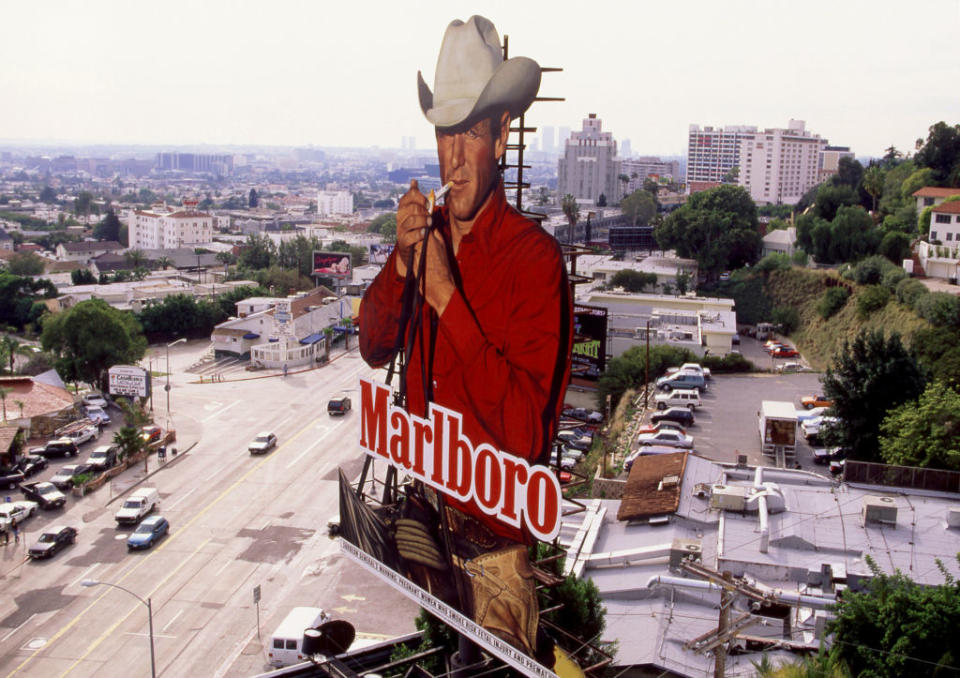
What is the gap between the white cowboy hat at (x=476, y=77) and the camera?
13.9m

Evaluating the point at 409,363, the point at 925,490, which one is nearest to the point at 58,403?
the point at 409,363

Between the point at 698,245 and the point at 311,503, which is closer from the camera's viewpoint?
the point at 311,503

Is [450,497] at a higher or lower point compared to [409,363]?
lower

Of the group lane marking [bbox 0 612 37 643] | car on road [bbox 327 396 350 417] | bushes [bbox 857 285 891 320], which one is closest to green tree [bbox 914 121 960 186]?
bushes [bbox 857 285 891 320]

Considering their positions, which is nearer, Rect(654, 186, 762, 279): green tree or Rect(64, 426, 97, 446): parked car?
Rect(64, 426, 97, 446): parked car

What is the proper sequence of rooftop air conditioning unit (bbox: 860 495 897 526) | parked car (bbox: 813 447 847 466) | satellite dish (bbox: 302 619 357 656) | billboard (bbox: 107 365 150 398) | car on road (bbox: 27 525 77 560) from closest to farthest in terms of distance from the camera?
satellite dish (bbox: 302 619 357 656) → rooftop air conditioning unit (bbox: 860 495 897 526) → car on road (bbox: 27 525 77 560) → parked car (bbox: 813 447 847 466) → billboard (bbox: 107 365 150 398)

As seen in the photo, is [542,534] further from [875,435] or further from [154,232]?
[154,232]

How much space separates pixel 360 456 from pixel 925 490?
22513 mm

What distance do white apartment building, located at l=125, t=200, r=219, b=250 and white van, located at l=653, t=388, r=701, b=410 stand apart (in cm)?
10801

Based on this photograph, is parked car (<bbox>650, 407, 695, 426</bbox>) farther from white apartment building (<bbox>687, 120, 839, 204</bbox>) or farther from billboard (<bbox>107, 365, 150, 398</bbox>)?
white apartment building (<bbox>687, 120, 839, 204</bbox>)

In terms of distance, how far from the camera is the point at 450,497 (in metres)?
14.7

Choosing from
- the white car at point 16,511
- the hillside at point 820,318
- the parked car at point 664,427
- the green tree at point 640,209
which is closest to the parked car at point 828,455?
the parked car at point 664,427

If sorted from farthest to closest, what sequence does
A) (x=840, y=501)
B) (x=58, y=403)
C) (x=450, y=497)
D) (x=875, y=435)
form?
(x=58, y=403) < (x=875, y=435) < (x=840, y=501) < (x=450, y=497)

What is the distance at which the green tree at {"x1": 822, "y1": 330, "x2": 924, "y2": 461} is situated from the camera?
32469 millimetres
